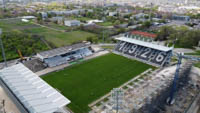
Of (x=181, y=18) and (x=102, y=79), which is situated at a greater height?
(x=181, y=18)

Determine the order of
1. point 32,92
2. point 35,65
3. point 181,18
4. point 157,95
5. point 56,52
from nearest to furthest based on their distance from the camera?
point 32,92, point 157,95, point 35,65, point 56,52, point 181,18

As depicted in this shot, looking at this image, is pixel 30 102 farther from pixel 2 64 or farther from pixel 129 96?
pixel 2 64

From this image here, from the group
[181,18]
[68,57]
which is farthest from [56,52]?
[181,18]

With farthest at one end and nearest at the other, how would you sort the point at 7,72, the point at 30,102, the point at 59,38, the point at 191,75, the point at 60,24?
the point at 60,24, the point at 59,38, the point at 191,75, the point at 7,72, the point at 30,102

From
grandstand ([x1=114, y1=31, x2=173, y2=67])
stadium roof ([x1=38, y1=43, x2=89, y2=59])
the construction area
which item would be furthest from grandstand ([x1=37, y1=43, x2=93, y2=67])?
the construction area

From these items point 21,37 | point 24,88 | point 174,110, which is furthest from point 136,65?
point 21,37

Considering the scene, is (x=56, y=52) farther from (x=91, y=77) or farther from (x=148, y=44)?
(x=148, y=44)

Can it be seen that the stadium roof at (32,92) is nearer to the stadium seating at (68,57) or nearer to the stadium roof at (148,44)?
the stadium seating at (68,57)
